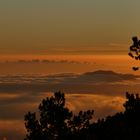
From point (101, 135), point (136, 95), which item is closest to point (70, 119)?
point (101, 135)

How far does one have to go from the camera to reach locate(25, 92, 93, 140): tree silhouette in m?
71.8

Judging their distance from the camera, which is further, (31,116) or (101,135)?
(31,116)

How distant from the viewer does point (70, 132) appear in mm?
72375

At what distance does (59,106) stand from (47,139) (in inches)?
169

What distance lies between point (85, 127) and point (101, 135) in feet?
28.5

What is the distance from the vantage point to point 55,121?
2840 inches

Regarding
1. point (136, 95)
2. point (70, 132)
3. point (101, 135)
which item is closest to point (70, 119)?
point (70, 132)

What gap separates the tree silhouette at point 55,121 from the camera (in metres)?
71.8

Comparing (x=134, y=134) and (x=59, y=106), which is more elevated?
(x=59, y=106)

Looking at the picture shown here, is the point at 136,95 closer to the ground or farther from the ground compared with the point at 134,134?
farther from the ground

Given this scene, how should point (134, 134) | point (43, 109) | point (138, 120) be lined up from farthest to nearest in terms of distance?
point (43, 109) → point (138, 120) → point (134, 134)

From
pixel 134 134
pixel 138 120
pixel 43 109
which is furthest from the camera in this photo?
pixel 43 109

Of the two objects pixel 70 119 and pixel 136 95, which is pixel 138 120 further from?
pixel 70 119

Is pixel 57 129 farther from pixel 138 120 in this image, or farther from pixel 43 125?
pixel 138 120
